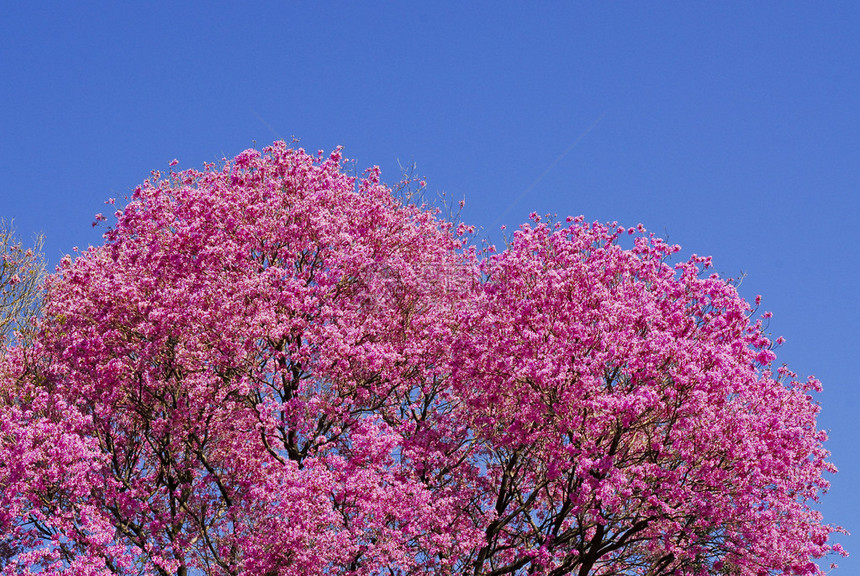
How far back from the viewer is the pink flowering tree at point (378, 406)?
17.8 meters

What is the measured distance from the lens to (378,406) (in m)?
21.1

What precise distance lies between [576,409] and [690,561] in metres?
4.26

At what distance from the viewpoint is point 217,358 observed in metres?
20.5

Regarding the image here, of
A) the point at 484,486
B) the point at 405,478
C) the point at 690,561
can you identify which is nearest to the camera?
the point at 690,561

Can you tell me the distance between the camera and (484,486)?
862 inches

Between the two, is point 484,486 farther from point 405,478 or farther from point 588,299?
point 588,299

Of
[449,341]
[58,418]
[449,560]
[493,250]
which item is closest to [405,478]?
[449,560]

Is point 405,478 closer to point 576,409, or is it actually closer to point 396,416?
point 396,416

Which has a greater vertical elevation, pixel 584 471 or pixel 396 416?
pixel 396 416

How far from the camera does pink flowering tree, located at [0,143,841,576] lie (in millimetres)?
17844

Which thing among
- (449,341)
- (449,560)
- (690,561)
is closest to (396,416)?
(449,341)

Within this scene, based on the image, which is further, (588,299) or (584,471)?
(588,299)

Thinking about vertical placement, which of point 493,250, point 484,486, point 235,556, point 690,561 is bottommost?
point 235,556

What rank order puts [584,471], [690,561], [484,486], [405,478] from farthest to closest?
[484,486] < [405,478] < [690,561] < [584,471]
